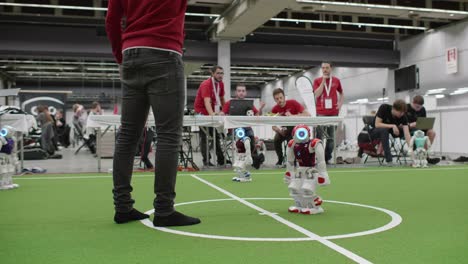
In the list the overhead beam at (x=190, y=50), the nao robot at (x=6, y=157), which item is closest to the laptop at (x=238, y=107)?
the nao robot at (x=6, y=157)

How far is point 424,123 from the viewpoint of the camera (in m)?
8.26

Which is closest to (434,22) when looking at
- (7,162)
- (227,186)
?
(227,186)

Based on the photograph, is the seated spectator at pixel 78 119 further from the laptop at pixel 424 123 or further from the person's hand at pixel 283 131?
the laptop at pixel 424 123

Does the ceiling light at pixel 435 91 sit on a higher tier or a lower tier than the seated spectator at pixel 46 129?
higher

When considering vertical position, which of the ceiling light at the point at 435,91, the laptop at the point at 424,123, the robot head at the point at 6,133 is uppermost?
the ceiling light at the point at 435,91

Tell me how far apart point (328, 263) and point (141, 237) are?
0.91 m

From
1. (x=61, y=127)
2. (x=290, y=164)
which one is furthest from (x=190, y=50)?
(x=290, y=164)

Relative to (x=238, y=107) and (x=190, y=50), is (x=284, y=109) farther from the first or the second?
(x=190, y=50)

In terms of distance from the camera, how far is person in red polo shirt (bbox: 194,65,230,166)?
728 cm

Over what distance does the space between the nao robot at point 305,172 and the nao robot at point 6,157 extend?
9.05 ft

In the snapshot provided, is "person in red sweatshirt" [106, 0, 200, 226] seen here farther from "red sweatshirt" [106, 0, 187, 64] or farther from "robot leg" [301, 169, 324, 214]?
"robot leg" [301, 169, 324, 214]

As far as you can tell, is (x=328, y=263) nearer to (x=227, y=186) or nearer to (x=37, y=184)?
(x=227, y=186)

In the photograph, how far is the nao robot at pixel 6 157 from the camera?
167 inches

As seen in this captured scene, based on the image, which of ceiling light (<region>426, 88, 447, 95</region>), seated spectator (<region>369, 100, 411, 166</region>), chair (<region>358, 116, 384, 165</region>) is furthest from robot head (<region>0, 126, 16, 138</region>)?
ceiling light (<region>426, 88, 447, 95</region>)
